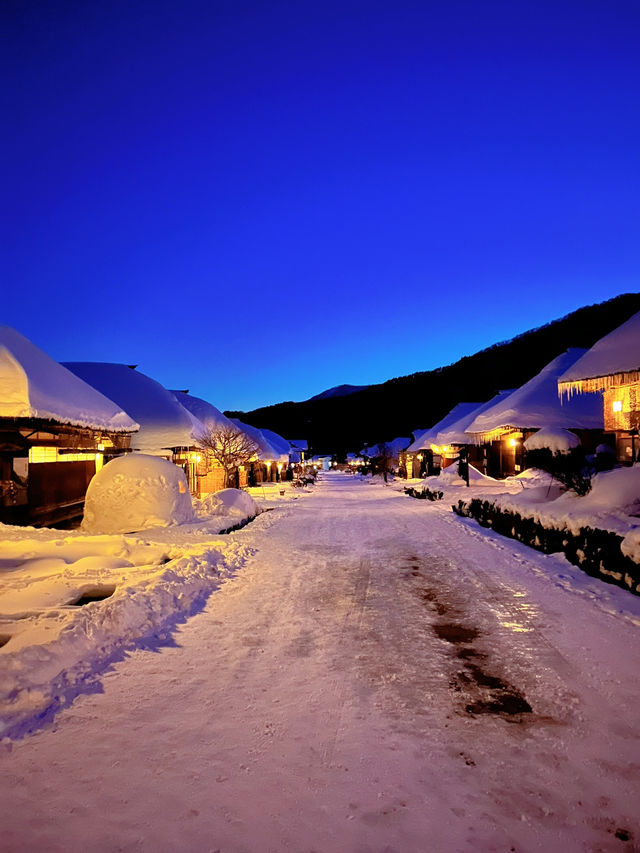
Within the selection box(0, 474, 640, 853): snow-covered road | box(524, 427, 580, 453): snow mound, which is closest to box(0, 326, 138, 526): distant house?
box(0, 474, 640, 853): snow-covered road

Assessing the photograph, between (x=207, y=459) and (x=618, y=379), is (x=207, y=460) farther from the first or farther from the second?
(x=618, y=379)

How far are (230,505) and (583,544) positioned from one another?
515 inches

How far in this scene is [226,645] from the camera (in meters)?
5.30

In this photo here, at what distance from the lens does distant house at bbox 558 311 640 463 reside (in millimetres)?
14648

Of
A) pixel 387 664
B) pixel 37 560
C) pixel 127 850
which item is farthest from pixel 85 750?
pixel 37 560

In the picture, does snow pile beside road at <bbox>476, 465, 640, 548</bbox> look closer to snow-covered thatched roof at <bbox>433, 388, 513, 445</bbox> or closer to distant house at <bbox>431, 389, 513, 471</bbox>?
distant house at <bbox>431, 389, 513, 471</bbox>

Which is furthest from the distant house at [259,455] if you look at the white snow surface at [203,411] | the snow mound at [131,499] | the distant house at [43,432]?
the snow mound at [131,499]

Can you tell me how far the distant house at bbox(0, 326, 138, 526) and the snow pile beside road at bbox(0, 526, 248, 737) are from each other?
233 cm

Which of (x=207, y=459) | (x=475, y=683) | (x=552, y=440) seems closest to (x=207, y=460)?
(x=207, y=459)

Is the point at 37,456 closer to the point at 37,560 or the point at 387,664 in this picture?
the point at 37,560

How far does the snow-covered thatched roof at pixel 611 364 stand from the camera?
47.3 feet

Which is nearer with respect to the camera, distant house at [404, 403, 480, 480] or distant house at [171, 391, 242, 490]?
distant house at [171, 391, 242, 490]

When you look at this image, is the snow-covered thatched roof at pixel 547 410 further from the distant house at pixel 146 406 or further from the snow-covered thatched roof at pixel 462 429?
the distant house at pixel 146 406

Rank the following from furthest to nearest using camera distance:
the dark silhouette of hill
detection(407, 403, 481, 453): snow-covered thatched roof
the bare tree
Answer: the dark silhouette of hill < detection(407, 403, 481, 453): snow-covered thatched roof < the bare tree
